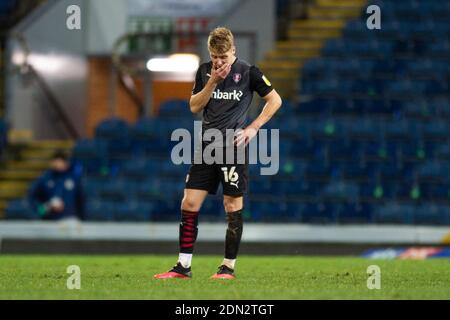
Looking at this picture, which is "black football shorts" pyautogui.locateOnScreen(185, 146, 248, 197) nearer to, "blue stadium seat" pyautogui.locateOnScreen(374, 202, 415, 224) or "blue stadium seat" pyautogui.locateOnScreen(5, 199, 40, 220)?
"blue stadium seat" pyautogui.locateOnScreen(374, 202, 415, 224)

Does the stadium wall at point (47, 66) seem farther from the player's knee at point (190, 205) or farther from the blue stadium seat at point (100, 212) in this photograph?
the player's knee at point (190, 205)

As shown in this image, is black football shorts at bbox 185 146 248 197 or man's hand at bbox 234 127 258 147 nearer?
man's hand at bbox 234 127 258 147

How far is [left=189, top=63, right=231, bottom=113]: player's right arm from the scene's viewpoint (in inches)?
328

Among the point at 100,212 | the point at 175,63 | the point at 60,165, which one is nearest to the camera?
the point at 60,165

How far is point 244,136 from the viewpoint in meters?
8.45

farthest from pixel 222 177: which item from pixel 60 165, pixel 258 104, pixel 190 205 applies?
pixel 258 104

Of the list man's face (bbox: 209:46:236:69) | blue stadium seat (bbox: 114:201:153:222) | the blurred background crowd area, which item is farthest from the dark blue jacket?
man's face (bbox: 209:46:236:69)

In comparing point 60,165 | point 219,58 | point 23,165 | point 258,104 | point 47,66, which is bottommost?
point 23,165

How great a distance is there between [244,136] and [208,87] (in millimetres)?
441

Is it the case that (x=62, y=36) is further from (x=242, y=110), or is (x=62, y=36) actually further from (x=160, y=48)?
(x=242, y=110)

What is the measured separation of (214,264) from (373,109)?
752 centimetres

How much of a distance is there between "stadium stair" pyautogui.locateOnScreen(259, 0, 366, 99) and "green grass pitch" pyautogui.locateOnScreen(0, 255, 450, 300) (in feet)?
28.4

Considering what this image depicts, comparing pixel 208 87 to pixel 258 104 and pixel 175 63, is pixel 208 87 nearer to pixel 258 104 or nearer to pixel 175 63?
pixel 258 104

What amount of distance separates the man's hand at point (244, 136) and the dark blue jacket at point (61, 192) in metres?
7.80
